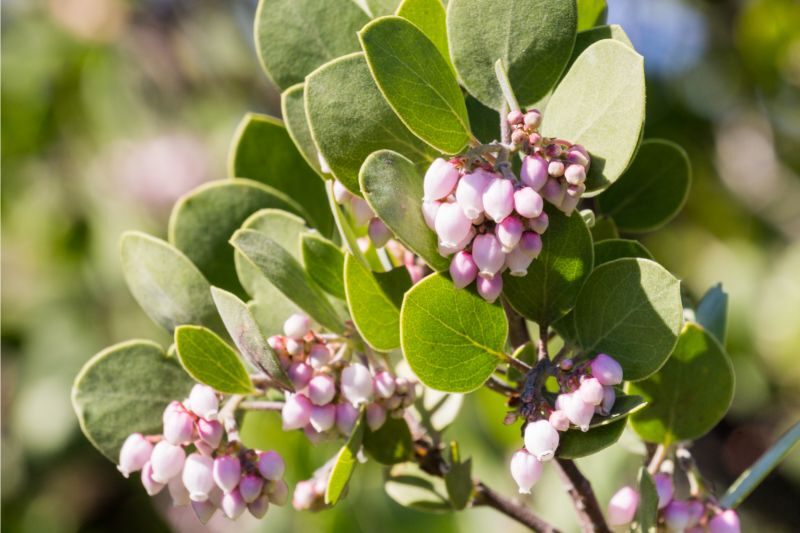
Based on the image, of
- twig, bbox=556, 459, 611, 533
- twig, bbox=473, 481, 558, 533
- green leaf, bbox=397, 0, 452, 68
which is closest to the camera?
green leaf, bbox=397, 0, 452, 68

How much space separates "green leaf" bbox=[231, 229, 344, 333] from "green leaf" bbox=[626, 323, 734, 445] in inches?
13.9

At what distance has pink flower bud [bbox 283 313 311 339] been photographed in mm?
970

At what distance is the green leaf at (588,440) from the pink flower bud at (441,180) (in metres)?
0.24

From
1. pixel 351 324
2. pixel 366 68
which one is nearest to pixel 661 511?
pixel 351 324

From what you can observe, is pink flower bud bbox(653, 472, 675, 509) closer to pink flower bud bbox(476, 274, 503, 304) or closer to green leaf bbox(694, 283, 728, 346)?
green leaf bbox(694, 283, 728, 346)

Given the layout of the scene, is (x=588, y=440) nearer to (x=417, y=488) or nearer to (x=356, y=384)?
(x=356, y=384)

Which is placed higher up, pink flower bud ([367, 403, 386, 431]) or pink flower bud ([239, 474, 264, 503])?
pink flower bud ([367, 403, 386, 431])

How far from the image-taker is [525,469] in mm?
865

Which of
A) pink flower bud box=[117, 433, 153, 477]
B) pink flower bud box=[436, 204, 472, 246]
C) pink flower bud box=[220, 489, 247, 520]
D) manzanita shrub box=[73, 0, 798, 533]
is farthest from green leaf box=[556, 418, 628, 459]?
pink flower bud box=[117, 433, 153, 477]

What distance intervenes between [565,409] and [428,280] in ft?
0.53

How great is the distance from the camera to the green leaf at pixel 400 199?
81 centimetres

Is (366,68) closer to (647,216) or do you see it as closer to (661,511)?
(647,216)

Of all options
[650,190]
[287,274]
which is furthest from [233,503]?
[650,190]

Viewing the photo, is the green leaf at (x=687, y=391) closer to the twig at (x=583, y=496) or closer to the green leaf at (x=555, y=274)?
the twig at (x=583, y=496)
